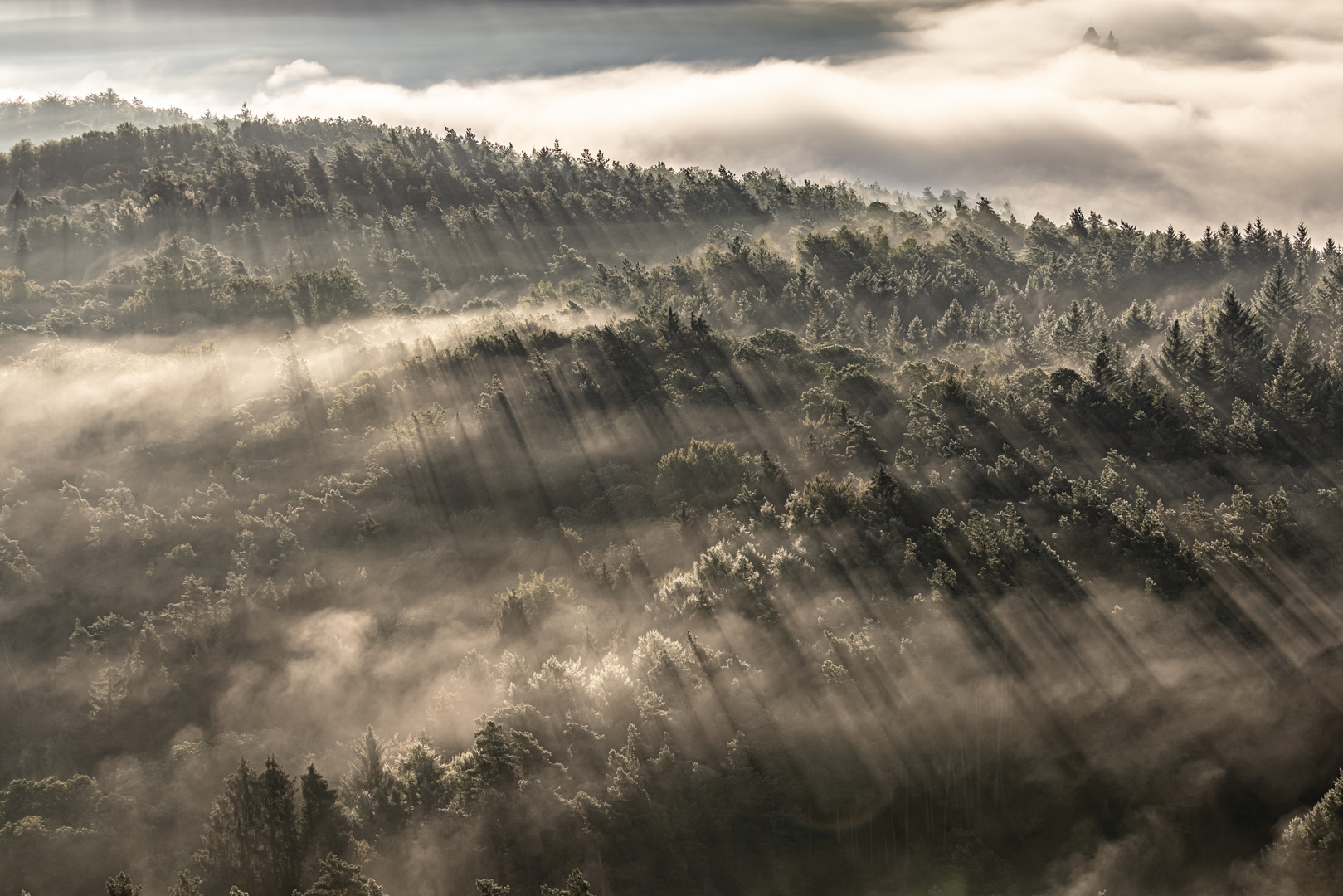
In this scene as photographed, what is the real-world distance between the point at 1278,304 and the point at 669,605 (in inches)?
3798

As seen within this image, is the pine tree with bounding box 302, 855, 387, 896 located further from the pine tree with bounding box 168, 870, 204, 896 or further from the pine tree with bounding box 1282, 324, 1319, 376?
the pine tree with bounding box 1282, 324, 1319, 376

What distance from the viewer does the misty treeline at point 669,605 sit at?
35062 millimetres

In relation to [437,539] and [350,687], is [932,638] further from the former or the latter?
[437,539]

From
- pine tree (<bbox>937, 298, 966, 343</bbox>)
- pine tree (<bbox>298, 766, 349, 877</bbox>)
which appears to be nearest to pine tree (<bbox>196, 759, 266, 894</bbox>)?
pine tree (<bbox>298, 766, 349, 877</bbox>)

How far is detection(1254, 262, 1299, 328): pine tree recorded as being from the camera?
98.4 meters

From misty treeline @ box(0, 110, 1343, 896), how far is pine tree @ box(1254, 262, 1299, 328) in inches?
20.8

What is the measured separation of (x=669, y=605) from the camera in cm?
4966

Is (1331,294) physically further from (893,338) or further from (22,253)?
(22,253)

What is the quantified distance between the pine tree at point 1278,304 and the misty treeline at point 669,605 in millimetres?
528

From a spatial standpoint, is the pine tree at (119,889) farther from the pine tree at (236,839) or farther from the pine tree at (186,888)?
the pine tree at (236,839)

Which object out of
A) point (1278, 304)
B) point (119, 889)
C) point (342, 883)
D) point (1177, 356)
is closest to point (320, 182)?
point (1177, 356)

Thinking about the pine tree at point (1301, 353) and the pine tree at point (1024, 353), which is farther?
the pine tree at point (1024, 353)

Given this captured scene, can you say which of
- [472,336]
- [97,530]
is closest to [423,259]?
[472,336]

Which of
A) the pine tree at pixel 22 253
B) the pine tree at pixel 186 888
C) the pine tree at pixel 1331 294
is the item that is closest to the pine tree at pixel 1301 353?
the pine tree at pixel 1331 294
